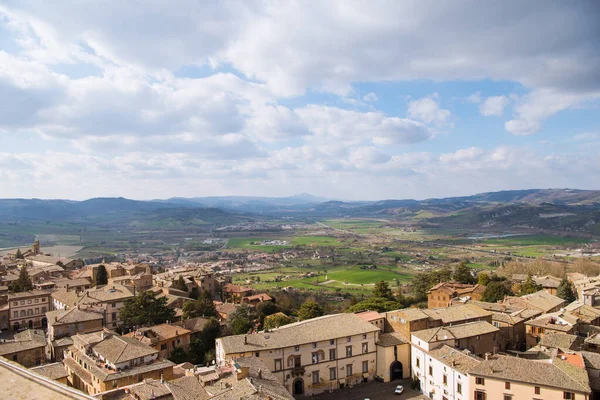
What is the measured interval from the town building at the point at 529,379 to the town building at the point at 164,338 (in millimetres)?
21565

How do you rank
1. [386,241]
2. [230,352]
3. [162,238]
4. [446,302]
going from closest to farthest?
[230,352]
[446,302]
[386,241]
[162,238]

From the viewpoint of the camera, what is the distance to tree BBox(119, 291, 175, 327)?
38.7 metres

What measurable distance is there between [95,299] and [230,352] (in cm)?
2019

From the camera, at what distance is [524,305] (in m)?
43.8

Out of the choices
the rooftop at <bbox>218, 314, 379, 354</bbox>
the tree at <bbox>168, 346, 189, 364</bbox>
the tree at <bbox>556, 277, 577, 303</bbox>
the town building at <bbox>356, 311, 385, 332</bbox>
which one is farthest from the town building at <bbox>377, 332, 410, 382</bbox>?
the tree at <bbox>556, 277, 577, 303</bbox>

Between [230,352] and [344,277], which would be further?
[344,277]

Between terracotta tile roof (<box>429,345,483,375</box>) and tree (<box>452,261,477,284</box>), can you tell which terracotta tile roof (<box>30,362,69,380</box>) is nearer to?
terracotta tile roof (<box>429,345,483,375</box>)

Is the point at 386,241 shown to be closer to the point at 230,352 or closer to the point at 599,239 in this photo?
the point at 599,239

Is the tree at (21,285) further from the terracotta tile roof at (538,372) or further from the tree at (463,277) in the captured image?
the tree at (463,277)

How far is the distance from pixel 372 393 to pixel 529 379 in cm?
1060

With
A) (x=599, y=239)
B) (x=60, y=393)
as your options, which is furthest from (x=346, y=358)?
(x=599, y=239)

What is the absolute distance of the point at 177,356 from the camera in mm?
34125

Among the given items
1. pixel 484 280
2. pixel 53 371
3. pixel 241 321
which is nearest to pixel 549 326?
pixel 484 280

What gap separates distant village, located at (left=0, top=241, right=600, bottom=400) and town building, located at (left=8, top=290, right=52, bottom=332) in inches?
4.1
